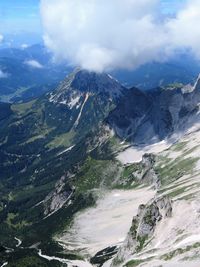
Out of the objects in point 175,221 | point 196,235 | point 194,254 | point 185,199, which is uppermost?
point 185,199

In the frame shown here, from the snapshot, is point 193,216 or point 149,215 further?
point 149,215

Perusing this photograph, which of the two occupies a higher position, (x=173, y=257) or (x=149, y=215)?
(x=149, y=215)

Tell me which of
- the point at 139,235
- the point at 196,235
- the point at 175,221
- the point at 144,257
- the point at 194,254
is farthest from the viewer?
the point at 139,235

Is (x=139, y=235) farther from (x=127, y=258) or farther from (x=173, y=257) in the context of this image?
(x=173, y=257)

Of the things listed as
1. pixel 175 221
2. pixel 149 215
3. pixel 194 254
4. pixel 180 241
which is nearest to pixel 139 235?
pixel 149 215

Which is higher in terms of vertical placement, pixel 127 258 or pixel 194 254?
pixel 127 258

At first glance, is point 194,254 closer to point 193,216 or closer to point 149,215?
point 193,216

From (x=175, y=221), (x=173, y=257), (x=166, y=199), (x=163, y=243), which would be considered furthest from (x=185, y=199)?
(x=173, y=257)

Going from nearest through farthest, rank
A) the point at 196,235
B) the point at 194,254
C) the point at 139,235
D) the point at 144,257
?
the point at 194,254, the point at 196,235, the point at 144,257, the point at 139,235

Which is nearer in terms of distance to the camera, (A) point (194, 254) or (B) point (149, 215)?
(A) point (194, 254)
